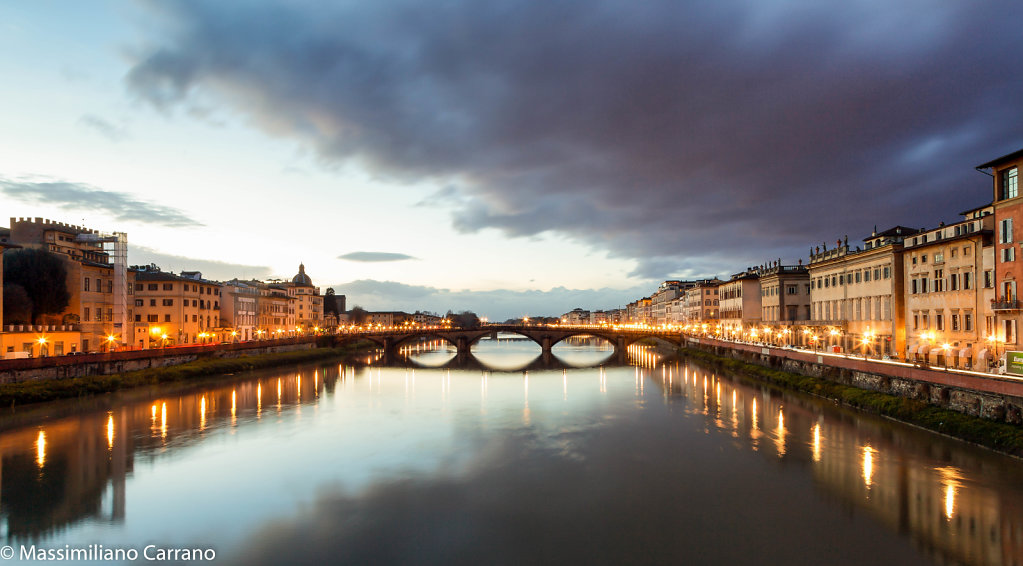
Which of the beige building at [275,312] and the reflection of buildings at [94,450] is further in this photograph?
the beige building at [275,312]

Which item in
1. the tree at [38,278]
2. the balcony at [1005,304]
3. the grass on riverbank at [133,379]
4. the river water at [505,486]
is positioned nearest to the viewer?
Result: the river water at [505,486]

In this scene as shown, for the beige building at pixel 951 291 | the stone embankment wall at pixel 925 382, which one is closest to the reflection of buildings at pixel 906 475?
the stone embankment wall at pixel 925 382

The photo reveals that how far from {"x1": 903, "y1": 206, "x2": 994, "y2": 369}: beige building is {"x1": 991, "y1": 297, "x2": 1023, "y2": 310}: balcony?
1305 mm

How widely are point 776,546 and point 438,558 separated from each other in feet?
28.2

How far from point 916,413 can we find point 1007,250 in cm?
963

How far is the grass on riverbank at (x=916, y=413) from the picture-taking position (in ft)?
66.6

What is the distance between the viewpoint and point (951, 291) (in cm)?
3288

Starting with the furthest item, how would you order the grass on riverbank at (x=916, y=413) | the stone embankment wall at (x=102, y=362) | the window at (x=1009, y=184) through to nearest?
the stone embankment wall at (x=102, y=362) < the window at (x=1009, y=184) < the grass on riverbank at (x=916, y=413)

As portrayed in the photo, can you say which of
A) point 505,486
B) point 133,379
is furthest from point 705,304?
point 505,486

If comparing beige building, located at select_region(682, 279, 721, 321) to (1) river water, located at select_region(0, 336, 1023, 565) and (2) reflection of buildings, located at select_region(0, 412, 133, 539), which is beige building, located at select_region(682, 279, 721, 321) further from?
(2) reflection of buildings, located at select_region(0, 412, 133, 539)

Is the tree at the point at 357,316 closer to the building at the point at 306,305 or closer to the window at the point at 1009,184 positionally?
the building at the point at 306,305

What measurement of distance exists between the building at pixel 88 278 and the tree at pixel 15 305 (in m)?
2.40

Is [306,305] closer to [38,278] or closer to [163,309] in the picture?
[163,309]

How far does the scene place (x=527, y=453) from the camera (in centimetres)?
2400
